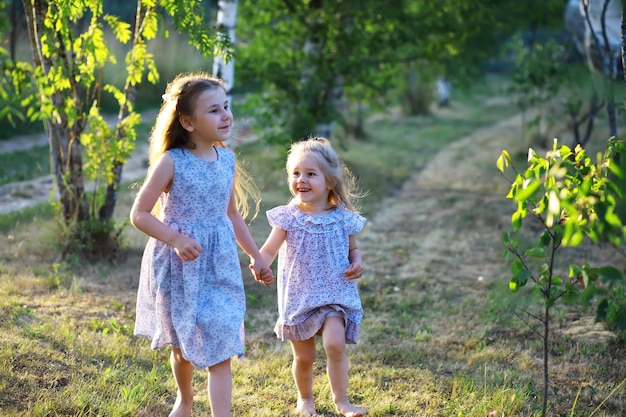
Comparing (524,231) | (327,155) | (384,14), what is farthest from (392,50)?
(327,155)

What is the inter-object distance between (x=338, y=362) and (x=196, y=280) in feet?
2.61

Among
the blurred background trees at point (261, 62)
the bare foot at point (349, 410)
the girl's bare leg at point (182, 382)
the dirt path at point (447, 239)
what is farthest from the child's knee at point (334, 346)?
the blurred background trees at point (261, 62)

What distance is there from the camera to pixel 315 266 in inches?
137

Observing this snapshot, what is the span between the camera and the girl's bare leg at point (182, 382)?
3.20 metres

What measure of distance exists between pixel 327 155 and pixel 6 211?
4.87 meters

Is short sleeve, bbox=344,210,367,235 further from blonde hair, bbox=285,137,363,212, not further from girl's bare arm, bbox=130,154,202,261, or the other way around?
girl's bare arm, bbox=130,154,202,261

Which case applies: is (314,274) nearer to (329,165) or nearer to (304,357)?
(304,357)

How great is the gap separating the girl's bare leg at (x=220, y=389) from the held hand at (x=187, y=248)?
1.60 feet

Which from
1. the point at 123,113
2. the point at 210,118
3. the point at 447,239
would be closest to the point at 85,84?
the point at 123,113

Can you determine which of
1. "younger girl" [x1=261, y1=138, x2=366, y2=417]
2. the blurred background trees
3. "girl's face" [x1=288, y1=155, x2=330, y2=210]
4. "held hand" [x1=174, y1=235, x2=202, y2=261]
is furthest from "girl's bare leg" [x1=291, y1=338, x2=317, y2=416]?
the blurred background trees

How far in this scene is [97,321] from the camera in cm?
442

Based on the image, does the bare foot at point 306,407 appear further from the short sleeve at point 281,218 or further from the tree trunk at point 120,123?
the tree trunk at point 120,123

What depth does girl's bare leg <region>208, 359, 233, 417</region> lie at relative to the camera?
3.05 m

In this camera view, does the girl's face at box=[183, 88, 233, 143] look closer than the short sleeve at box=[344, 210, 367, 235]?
A: Yes
